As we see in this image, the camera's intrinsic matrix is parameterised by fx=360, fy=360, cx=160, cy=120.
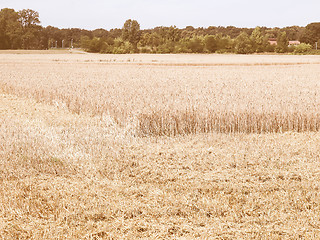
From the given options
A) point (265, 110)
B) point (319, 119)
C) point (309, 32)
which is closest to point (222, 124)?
point (265, 110)

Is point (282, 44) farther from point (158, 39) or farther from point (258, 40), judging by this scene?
point (158, 39)

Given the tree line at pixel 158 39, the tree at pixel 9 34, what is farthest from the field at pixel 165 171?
the tree at pixel 9 34

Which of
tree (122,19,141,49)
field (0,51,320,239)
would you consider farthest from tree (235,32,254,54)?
field (0,51,320,239)

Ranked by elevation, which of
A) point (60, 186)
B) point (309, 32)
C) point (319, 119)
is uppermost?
point (309, 32)

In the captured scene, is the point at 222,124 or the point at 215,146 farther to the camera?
the point at 222,124

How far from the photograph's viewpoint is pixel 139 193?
14.1 ft

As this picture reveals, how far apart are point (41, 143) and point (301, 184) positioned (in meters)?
3.99

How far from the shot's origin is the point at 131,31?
93.2 m

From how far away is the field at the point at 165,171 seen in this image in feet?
11.7

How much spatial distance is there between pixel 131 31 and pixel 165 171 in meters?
91.6

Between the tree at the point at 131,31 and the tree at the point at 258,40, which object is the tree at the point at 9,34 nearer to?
the tree at the point at 131,31

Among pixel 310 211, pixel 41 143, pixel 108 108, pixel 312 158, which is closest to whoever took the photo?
pixel 310 211

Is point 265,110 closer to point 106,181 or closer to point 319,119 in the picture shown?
point 319,119

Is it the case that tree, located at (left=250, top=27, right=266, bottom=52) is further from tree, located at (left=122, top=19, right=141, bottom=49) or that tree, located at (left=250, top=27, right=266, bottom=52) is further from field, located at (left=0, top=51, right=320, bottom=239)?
field, located at (left=0, top=51, right=320, bottom=239)
